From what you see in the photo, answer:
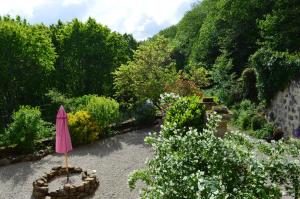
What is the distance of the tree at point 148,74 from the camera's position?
673 inches

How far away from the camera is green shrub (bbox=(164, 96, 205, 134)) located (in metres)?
11.9

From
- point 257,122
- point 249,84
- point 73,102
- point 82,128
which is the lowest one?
point 257,122

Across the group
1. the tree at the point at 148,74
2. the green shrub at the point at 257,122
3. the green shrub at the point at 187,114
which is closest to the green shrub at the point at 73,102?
the tree at the point at 148,74

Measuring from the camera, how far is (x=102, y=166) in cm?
1223

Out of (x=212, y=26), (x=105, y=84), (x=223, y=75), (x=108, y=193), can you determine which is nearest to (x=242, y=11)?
(x=223, y=75)

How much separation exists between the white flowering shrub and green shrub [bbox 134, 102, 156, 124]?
37.5ft

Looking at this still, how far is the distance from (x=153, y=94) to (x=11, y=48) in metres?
6.36

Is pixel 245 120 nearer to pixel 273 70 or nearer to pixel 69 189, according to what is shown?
pixel 273 70

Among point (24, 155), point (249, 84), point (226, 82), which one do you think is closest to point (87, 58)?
point (226, 82)

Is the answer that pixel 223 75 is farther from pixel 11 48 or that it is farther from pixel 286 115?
pixel 11 48

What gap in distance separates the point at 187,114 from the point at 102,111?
175 inches

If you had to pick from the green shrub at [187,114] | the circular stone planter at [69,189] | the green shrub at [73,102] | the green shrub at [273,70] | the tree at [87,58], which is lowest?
the circular stone planter at [69,189]

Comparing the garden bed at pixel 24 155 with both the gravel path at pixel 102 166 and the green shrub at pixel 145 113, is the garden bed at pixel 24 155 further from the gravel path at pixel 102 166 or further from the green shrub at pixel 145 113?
the green shrub at pixel 145 113

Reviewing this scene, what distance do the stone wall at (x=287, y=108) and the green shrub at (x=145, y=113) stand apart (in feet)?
15.1
